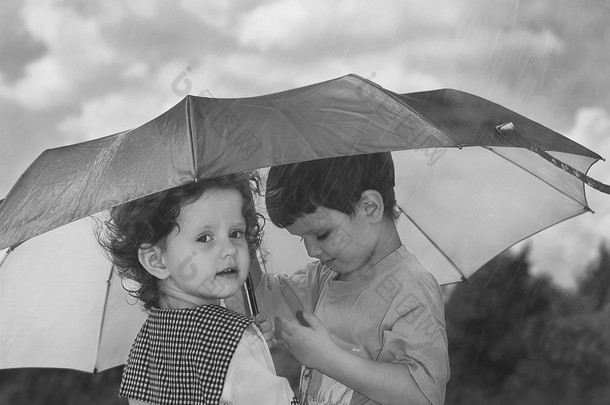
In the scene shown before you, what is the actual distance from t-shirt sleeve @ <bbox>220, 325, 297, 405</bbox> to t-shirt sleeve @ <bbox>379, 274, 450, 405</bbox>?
421 mm

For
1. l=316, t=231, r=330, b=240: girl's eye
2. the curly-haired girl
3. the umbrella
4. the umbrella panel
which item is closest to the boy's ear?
l=316, t=231, r=330, b=240: girl's eye

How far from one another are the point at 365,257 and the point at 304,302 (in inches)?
13.8

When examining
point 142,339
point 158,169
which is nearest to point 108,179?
point 158,169

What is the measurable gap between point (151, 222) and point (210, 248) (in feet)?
0.61

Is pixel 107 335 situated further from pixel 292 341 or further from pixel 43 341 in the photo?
pixel 292 341

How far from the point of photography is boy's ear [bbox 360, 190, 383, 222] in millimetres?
2365

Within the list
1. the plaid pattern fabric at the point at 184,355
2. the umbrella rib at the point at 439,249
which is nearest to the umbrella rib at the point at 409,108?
the plaid pattern fabric at the point at 184,355

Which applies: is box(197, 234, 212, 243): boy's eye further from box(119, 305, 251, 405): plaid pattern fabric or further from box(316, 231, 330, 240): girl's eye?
box(316, 231, 330, 240): girl's eye

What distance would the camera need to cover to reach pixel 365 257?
2.36 m

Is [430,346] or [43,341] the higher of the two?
[430,346]

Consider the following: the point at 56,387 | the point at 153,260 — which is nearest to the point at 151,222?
the point at 153,260

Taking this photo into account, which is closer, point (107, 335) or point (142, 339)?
point (142, 339)

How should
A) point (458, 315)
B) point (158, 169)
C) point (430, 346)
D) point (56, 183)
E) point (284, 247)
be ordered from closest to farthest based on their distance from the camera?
point (158, 169), point (56, 183), point (430, 346), point (284, 247), point (458, 315)

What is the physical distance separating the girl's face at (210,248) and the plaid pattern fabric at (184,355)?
6cm
